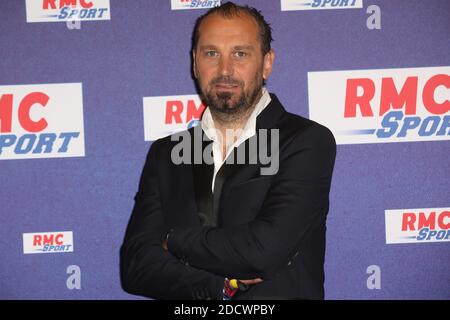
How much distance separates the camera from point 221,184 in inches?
88.4

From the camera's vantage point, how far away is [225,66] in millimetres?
2344

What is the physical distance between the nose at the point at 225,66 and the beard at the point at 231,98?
0.9 inches

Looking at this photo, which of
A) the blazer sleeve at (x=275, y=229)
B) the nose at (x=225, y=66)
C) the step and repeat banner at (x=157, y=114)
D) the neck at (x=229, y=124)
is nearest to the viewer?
the blazer sleeve at (x=275, y=229)

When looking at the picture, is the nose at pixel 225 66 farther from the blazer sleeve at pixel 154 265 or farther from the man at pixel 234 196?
the blazer sleeve at pixel 154 265

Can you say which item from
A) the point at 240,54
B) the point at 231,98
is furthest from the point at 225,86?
the point at 240,54

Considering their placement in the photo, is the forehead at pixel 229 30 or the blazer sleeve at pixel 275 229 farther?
the forehead at pixel 229 30

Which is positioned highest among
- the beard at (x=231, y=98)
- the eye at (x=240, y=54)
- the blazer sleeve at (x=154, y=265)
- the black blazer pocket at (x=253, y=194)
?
the eye at (x=240, y=54)

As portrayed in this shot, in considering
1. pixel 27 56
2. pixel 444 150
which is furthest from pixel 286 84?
pixel 27 56

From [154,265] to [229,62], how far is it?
1.18 meters

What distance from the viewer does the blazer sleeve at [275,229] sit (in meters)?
2.01

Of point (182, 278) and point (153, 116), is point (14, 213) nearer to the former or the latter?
point (153, 116)

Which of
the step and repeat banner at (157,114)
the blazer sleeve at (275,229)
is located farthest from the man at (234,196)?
the step and repeat banner at (157,114)

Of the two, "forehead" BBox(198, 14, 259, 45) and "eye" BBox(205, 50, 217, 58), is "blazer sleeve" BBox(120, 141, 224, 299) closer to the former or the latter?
"eye" BBox(205, 50, 217, 58)

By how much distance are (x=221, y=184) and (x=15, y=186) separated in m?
1.89
